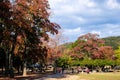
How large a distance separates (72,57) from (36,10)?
58.0 metres

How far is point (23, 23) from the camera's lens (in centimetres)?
3606

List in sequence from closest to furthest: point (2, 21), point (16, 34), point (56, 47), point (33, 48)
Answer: point (2, 21) → point (16, 34) → point (33, 48) → point (56, 47)

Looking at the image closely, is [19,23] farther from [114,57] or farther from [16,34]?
[114,57]

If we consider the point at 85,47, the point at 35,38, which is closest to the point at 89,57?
the point at 85,47

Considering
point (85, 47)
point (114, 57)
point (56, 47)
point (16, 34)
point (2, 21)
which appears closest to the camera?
point (2, 21)

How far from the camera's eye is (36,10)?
42.0 m

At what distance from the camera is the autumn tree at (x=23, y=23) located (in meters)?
34.2

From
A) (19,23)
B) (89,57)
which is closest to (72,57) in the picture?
(89,57)

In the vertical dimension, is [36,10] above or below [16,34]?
above

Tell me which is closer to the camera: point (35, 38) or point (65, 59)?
point (35, 38)

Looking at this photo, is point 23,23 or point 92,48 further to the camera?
point 92,48

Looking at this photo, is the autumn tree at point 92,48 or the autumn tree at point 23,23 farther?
the autumn tree at point 92,48

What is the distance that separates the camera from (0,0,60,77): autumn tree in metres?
34.2

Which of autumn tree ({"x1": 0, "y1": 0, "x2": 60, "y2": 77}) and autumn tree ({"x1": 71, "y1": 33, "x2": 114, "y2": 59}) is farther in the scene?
autumn tree ({"x1": 71, "y1": 33, "x2": 114, "y2": 59})
